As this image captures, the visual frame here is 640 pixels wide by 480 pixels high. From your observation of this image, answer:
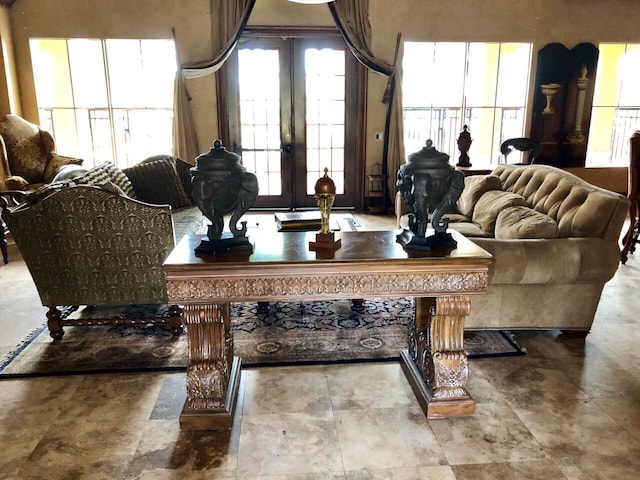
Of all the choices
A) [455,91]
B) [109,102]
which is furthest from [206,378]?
[455,91]

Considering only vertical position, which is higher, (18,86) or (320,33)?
(320,33)

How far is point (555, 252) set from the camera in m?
2.95

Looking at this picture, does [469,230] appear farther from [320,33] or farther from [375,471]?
[320,33]

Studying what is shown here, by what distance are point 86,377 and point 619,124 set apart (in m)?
7.93

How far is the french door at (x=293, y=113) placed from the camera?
6527 millimetres

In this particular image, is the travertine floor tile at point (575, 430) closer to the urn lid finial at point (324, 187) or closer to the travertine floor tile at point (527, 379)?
the travertine floor tile at point (527, 379)

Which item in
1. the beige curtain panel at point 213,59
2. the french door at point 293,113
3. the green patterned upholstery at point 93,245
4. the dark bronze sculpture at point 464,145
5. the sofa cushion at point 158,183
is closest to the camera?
the green patterned upholstery at point 93,245

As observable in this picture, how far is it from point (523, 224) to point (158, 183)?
3.17 m

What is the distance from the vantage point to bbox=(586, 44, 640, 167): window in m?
7.48

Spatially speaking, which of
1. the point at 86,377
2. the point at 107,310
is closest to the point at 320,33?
the point at 107,310

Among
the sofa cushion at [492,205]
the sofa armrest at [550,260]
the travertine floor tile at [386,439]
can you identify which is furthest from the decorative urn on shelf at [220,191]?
the sofa cushion at [492,205]

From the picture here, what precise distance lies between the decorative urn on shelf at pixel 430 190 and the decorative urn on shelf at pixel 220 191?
73 centimetres

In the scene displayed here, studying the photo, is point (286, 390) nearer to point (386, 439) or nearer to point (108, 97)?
point (386, 439)

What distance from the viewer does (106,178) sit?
3947mm
